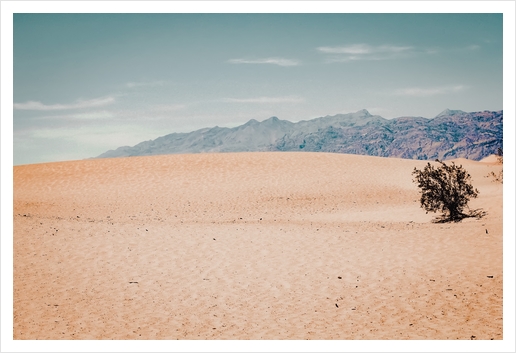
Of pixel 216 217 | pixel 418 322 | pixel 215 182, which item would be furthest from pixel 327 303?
pixel 215 182

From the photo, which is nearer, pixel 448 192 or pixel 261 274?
pixel 261 274

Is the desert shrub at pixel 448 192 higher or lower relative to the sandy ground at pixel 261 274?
higher

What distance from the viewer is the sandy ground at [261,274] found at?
7.80m

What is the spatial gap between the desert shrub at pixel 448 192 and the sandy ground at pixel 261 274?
2.48 feet

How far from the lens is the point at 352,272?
1073 centimetres

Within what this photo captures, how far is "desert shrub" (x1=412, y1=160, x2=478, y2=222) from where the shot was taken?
1786 centimetres

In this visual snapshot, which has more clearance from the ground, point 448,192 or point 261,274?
point 448,192

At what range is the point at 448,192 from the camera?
707 inches

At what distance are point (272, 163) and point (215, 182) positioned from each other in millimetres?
7548

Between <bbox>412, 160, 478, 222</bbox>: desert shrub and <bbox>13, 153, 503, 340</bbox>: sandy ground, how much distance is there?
0.76 metres

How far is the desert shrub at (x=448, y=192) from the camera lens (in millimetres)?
17859

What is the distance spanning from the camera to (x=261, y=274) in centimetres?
1077

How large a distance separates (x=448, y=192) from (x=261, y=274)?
1036 centimetres

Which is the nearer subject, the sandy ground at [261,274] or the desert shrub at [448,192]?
the sandy ground at [261,274]
